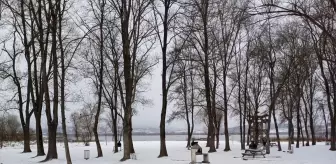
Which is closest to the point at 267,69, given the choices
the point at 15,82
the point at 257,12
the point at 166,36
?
the point at 166,36

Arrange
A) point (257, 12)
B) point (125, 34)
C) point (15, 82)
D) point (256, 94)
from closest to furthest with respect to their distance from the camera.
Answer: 1. point (257, 12)
2. point (125, 34)
3. point (15, 82)
4. point (256, 94)

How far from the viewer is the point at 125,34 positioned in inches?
853

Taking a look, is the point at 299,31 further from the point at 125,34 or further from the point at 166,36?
the point at 125,34

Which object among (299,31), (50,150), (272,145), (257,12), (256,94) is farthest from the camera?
(272,145)

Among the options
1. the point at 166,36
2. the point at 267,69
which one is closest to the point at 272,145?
the point at 267,69

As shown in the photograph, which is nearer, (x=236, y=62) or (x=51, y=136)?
(x=51, y=136)

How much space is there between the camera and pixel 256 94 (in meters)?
38.1

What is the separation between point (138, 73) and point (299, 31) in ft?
43.2

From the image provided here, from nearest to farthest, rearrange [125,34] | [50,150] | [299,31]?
[125,34] < [50,150] < [299,31]

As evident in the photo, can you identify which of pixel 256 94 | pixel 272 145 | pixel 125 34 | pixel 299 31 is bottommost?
pixel 272 145

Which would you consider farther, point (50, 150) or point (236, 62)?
point (236, 62)

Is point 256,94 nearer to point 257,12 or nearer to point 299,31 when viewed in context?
point 299,31

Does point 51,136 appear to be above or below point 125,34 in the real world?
below

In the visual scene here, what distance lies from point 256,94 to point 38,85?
2026 centimetres
